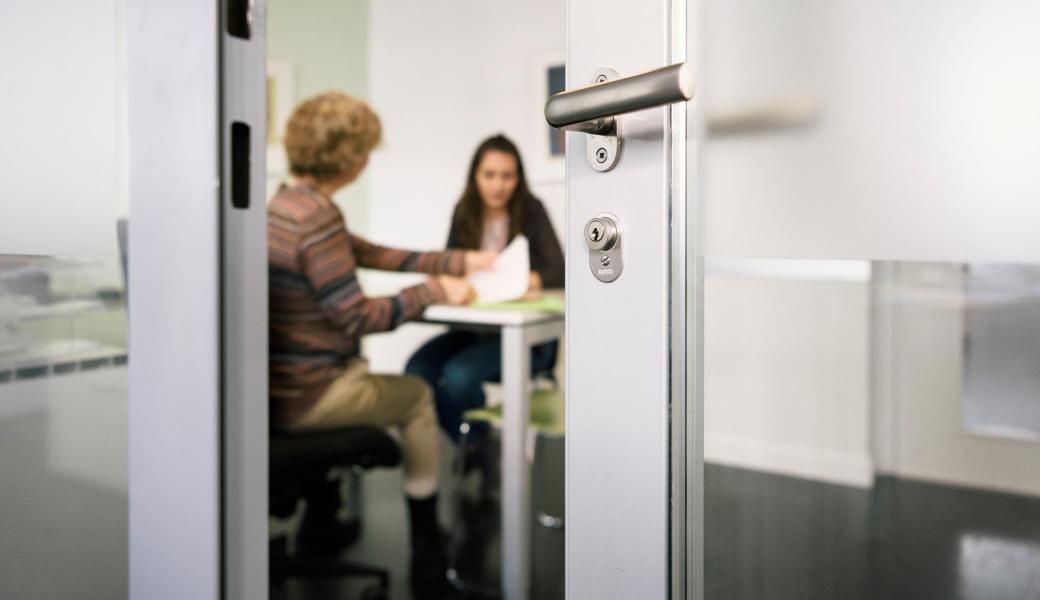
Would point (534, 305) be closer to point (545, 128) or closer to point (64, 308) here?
point (545, 128)

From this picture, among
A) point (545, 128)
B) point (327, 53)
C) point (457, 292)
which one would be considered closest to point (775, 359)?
point (457, 292)

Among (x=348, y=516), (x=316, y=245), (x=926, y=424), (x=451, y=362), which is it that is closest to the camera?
(x=926, y=424)

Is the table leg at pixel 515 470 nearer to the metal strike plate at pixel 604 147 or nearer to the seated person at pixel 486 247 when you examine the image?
the seated person at pixel 486 247

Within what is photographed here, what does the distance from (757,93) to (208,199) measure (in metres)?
0.61

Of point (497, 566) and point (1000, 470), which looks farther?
point (497, 566)

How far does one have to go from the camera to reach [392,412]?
6.42 feet

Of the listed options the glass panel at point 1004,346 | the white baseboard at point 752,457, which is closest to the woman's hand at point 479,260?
the white baseboard at point 752,457

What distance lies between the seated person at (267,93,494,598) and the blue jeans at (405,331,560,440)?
1.10 ft

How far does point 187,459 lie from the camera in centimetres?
89

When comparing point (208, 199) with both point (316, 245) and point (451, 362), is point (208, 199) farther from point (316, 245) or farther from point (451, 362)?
Result: point (451, 362)

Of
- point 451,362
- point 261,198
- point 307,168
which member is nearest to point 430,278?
point 451,362

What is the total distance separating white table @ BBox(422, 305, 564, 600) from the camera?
1.77m

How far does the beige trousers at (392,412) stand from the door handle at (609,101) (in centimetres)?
130

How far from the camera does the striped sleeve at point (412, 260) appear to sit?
263 centimetres
